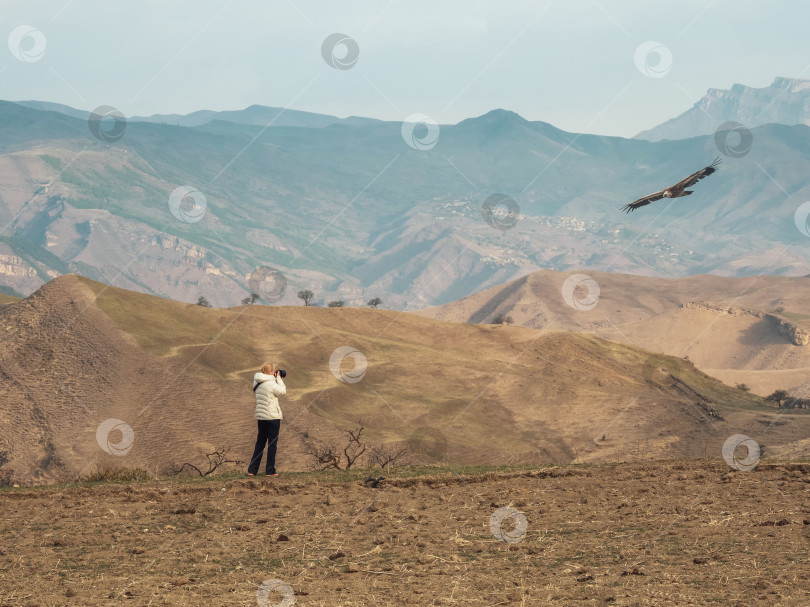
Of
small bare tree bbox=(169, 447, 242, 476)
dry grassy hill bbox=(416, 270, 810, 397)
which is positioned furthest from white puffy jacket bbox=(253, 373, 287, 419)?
dry grassy hill bbox=(416, 270, 810, 397)

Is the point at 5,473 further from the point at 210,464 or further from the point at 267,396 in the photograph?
the point at 267,396

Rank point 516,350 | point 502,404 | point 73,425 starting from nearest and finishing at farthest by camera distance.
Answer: point 73,425, point 502,404, point 516,350

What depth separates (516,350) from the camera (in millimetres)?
67500

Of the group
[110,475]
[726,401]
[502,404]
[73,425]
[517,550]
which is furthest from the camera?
[726,401]

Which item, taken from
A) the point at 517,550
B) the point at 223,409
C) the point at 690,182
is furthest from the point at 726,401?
the point at 517,550

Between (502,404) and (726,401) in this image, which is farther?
(726,401)

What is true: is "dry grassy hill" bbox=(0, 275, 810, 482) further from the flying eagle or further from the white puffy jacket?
the flying eagle

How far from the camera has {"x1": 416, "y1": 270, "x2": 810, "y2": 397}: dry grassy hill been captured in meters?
119

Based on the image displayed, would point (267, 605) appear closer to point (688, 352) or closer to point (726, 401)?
point (726, 401)

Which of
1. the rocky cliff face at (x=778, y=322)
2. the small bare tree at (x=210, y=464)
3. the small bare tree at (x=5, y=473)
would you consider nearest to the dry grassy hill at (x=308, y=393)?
the small bare tree at (x=5, y=473)

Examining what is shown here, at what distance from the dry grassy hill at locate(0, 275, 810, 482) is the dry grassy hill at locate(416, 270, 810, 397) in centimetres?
3041

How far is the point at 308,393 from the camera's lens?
47.3m

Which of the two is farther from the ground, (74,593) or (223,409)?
(223,409)

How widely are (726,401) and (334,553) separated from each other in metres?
57.7
